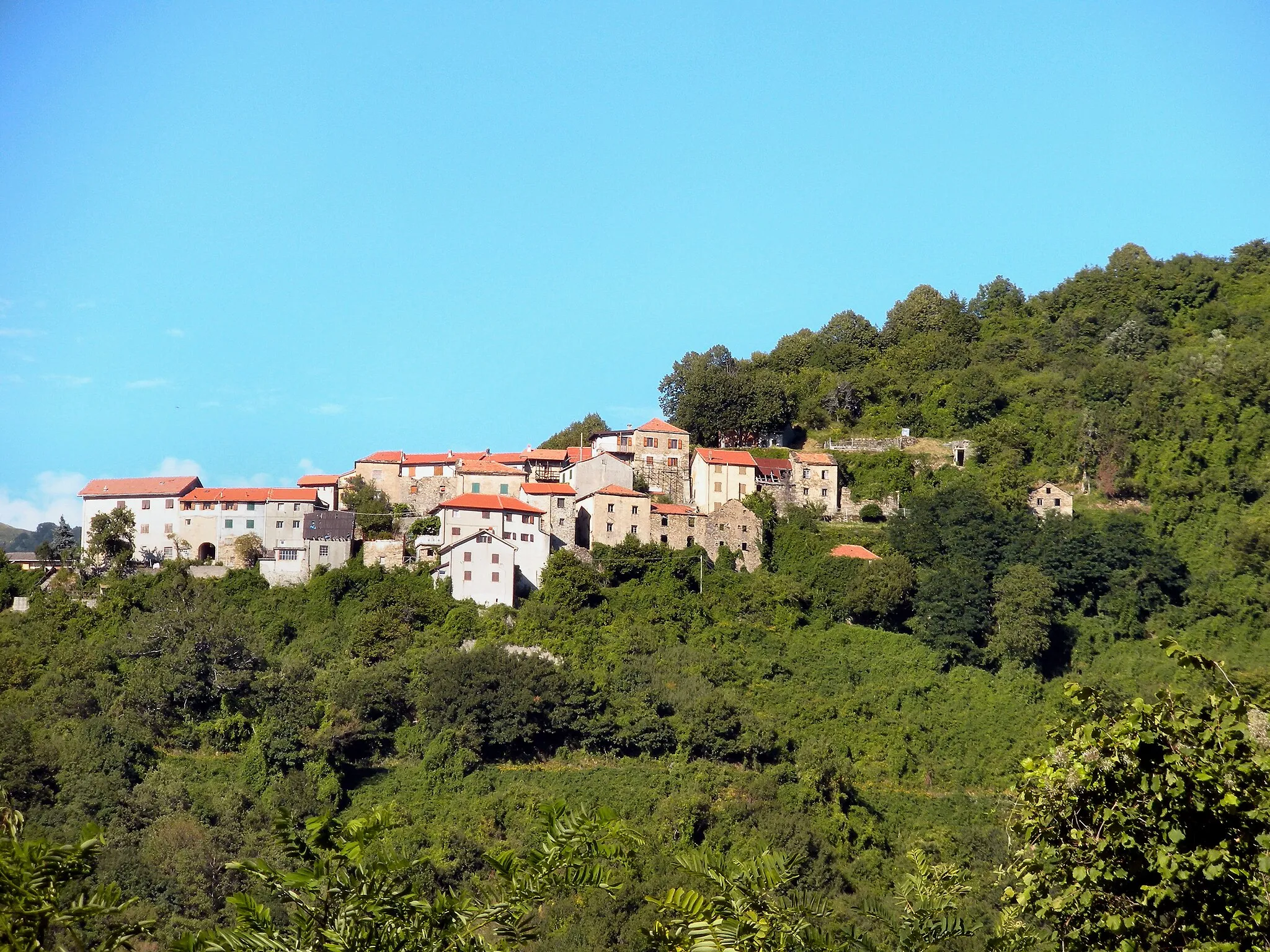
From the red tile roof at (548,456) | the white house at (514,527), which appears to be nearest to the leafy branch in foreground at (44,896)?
the white house at (514,527)

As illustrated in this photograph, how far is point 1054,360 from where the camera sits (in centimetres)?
7075

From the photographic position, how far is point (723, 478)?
182ft

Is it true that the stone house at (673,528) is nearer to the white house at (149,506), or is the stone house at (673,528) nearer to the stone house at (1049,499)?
the stone house at (1049,499)

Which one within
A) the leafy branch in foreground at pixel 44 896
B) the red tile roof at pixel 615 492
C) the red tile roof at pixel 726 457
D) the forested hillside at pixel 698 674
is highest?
the red tile roof at pixel 726 457

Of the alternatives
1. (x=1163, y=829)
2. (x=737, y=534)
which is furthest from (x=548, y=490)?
(x=1163, y=829)

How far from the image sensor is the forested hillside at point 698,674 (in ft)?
129

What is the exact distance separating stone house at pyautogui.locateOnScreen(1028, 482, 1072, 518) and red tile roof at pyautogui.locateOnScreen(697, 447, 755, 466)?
10.9 metres

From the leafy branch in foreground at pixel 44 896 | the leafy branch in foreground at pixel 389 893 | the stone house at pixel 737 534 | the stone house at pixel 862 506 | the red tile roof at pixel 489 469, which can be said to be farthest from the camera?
the stone house at pixel 862 506

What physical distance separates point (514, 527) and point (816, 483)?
1325 centimetres

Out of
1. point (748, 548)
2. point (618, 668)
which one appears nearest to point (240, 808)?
point (618, 668)

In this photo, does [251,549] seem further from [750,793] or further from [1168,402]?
[1168,402]

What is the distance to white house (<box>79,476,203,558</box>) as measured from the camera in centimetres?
5400

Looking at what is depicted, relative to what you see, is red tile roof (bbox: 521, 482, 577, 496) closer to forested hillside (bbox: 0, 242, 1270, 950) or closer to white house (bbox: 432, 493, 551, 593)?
white house (bbox: 432, 493, 551, 593)

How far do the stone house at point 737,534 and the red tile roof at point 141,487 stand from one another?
19928 mm
